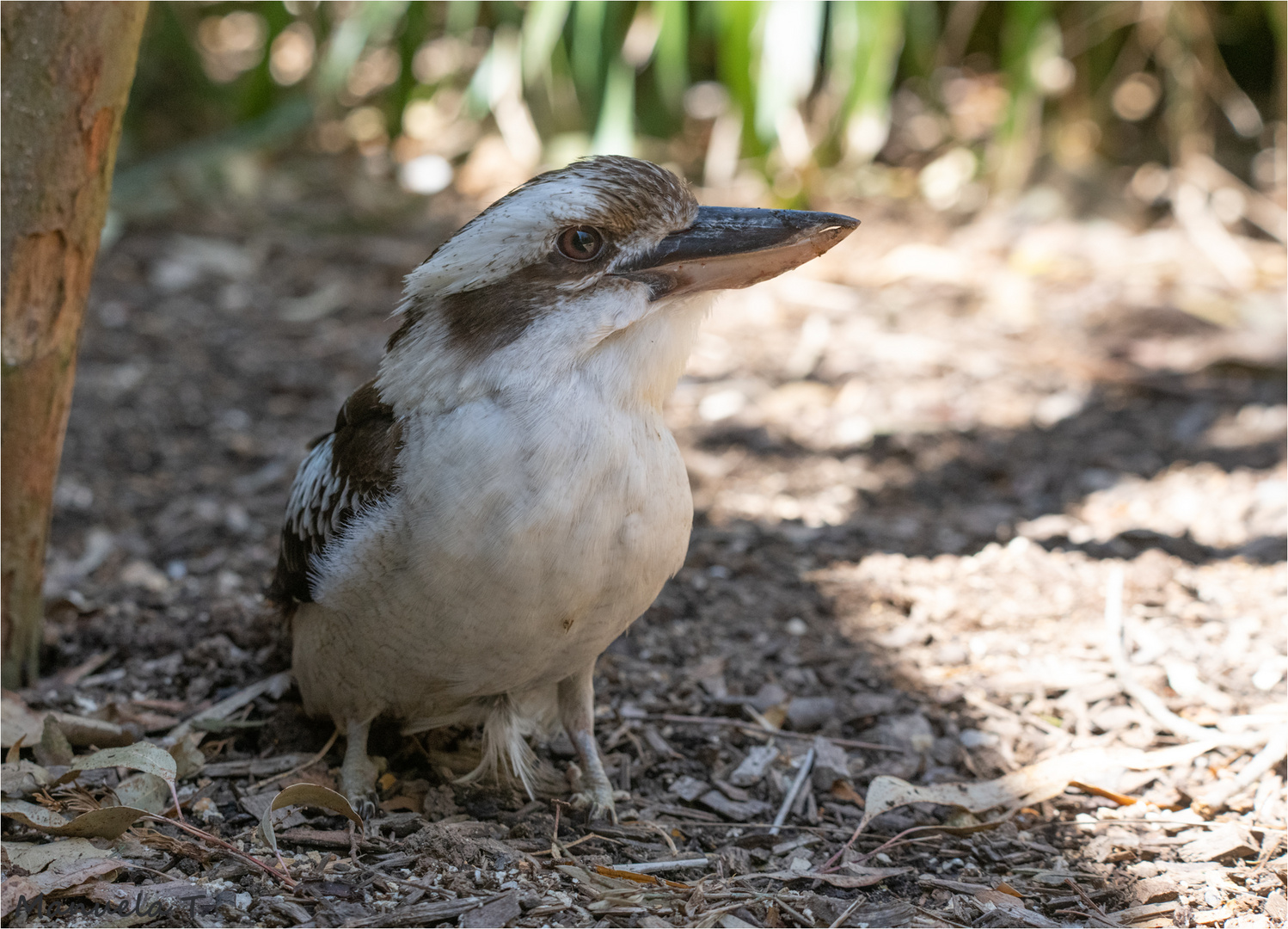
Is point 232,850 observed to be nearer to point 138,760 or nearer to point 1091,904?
point 138,760

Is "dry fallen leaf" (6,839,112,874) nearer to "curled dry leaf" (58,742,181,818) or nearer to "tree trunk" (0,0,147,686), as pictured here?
"curled dry leaf" (58,742,181,818)

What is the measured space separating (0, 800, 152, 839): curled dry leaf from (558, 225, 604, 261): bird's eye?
5.22 ft

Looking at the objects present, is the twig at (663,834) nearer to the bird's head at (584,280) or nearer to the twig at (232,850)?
the twig at (232,850)

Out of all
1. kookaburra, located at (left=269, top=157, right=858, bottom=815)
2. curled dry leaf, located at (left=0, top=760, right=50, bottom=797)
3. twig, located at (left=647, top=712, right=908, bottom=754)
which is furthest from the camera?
twig, located at (left=647, top=712, right=908, bottom=754)

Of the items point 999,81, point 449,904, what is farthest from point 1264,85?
point 449,904

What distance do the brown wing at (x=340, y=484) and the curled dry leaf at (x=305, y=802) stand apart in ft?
1.59

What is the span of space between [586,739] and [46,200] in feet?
6.45

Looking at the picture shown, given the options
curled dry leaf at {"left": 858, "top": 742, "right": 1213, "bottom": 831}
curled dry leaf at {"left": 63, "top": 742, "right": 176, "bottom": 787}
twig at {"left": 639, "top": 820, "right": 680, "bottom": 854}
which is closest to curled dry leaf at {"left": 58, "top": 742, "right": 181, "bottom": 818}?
curled dry leaf at {"left": 63, "top": 742, "right": 176, "bottom": 787}

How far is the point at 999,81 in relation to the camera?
9.27 meters

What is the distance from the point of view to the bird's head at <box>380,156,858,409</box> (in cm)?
257

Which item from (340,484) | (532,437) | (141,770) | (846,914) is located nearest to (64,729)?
(141,770)

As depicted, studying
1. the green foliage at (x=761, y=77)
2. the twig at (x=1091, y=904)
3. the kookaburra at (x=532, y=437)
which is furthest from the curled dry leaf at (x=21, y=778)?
the green foliage at (x=761, y=77)

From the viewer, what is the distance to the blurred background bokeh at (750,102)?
7434mm

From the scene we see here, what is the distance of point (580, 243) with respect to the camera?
263 centimetres
